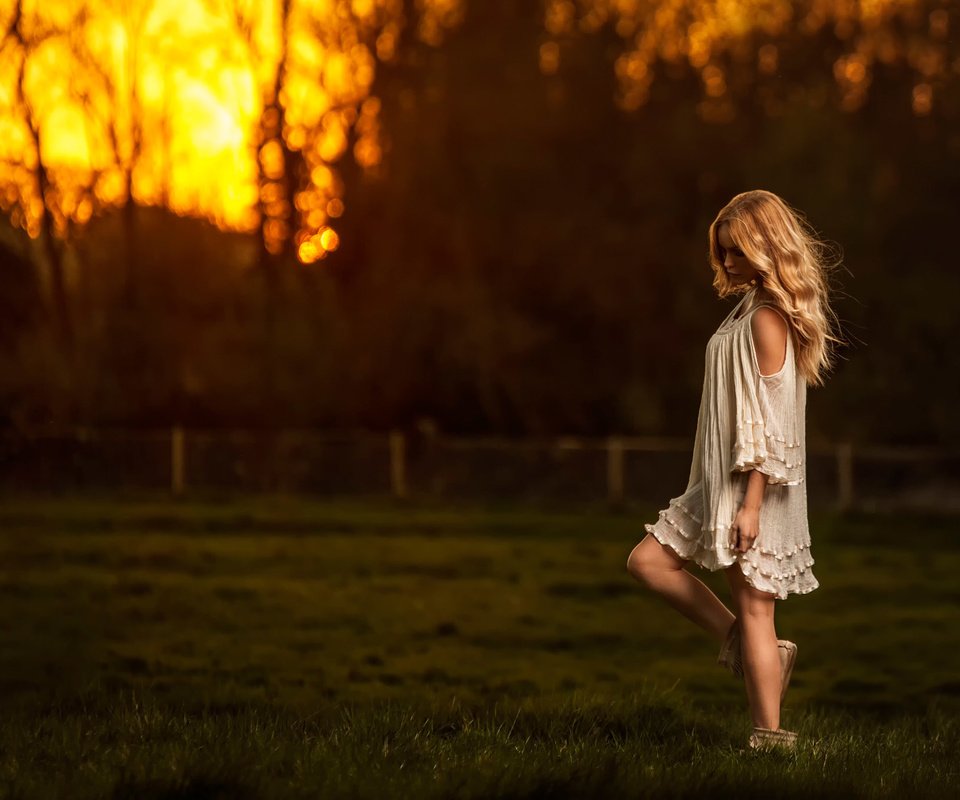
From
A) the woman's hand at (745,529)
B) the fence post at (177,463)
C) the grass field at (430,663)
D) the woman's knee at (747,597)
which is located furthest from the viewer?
the fence post at (177,463)

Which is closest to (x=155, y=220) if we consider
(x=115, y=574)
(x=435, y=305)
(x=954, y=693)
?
(x=435, y=305)

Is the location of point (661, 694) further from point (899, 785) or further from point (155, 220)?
point (155, 220)

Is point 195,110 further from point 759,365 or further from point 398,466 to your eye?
point 759,365

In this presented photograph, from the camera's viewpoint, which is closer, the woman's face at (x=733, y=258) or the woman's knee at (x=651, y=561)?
the woman's face at (x=733, y=258)

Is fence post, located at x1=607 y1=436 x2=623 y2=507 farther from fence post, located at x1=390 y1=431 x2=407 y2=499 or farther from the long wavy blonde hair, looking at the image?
the long wavy blonde hair

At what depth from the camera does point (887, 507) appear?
25625 millimetres

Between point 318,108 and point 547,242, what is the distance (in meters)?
5.25

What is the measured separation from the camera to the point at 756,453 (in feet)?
18.1

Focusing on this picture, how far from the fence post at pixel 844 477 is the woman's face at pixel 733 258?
20.7 metres

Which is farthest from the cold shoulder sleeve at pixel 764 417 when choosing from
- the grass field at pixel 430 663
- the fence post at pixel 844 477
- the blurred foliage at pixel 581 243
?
the blurred foliage at pixel 581 243

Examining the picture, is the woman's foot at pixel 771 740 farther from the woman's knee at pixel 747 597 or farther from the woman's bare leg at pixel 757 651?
the woman's knee at pixel 747 597

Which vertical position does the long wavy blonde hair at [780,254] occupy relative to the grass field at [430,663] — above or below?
above

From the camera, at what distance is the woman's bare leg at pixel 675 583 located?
Answer: 18.9 ft

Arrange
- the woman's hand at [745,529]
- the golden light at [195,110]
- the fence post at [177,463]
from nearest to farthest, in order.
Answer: the woman's hand at [745,529], the fence post at [177,463], the golden light at [195,110]
